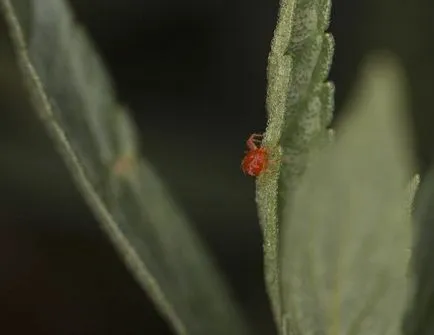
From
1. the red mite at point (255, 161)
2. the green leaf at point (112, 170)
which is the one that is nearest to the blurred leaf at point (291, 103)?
the red mite at point (255, 161)

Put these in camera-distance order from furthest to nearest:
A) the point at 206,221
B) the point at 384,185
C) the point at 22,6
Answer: the point at 206,221 < the point at 22,6 < the point at 384,185

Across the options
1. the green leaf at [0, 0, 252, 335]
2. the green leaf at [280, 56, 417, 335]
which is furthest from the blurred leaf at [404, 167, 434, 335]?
the green leaf at [0, 0, 252, 335]

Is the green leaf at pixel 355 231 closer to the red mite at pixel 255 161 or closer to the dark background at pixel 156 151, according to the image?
the red mite at pixel 255 161

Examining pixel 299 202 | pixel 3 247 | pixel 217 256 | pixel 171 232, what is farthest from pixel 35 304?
pixel 299 202

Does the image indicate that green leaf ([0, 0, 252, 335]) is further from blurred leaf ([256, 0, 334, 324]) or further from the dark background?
the dark background

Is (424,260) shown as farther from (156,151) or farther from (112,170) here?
(156,151)

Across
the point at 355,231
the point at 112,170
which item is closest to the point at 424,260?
the point at 355,231

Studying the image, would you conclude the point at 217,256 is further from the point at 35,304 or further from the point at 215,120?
the point at 35,304
